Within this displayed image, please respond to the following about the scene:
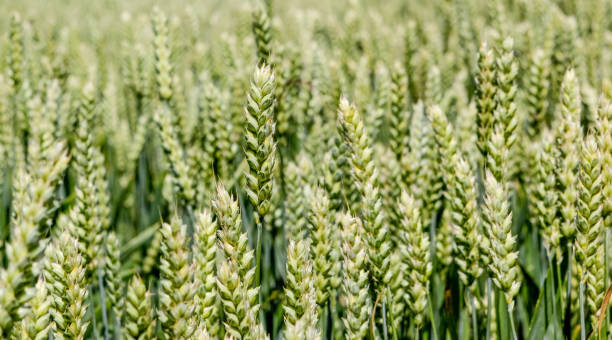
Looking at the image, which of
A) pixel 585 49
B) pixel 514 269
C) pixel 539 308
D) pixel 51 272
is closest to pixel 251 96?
pixel 51 272

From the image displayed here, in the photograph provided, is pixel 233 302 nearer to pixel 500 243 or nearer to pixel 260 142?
pixel 260 142

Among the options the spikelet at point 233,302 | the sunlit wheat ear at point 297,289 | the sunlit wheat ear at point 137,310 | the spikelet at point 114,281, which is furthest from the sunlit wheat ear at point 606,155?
the spikelet at point 114,281

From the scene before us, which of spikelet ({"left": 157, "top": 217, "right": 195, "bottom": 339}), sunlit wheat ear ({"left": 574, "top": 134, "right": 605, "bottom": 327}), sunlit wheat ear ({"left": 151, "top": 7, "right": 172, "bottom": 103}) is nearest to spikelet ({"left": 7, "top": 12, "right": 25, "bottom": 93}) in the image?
sunlit wheat ear ({"left": 151, "top": 7, "right": 172, "bottom": 103})

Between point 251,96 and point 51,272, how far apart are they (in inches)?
21.1

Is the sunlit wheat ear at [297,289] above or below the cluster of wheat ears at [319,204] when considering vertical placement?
below

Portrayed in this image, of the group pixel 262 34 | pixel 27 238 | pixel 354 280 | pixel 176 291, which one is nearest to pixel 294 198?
pixel 262 34

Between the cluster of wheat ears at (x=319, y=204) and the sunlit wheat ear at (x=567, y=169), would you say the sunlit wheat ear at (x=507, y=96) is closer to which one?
the cluster of wheat ears at (x=319, y=204)

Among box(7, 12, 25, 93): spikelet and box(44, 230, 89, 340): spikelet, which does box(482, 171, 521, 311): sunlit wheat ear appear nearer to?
box(44, 230, 89, 340): spikelet

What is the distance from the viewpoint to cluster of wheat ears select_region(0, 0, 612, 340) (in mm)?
1071

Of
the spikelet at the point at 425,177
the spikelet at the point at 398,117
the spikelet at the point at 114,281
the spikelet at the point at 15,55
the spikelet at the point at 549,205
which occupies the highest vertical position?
the spikelet at the point at 15,55

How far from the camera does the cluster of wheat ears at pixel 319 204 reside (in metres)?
1.07

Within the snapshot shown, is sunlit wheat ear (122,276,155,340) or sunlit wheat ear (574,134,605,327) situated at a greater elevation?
sunlit wheat ear (574,134,605,327)

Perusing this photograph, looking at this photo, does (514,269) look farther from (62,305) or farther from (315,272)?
(62,305)

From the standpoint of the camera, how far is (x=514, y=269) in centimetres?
124
